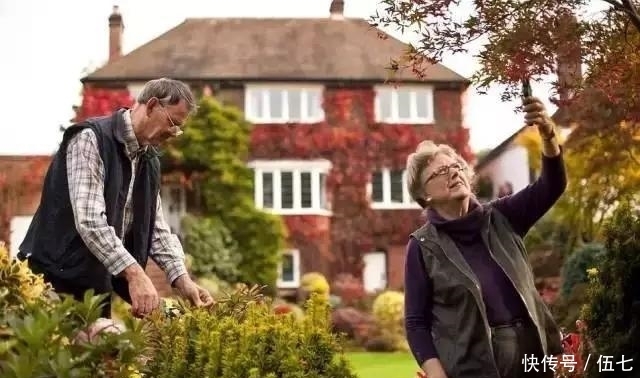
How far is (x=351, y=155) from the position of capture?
1280 inches

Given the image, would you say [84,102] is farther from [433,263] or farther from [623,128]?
[433,263]

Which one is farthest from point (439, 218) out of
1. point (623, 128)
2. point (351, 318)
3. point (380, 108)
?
point (380, 108)

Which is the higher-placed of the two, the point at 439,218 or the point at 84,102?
the point at 84,102

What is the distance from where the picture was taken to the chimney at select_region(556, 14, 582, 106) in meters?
6.81

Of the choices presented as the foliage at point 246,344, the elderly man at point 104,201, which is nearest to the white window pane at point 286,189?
the foliage at point 246,344

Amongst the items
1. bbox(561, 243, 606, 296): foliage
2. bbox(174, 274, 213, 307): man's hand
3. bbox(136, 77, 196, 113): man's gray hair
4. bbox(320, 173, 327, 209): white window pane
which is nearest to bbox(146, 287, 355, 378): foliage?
bbox(174, 274, 213, 307): man's hand

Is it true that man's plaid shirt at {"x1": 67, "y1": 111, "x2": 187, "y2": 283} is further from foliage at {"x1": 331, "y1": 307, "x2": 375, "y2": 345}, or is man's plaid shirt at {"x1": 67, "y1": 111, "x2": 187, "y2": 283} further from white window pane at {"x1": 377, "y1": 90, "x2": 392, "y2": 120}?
white window pane at {"x1": 377, "y1": 90, "x2": 392, "y2": 120}

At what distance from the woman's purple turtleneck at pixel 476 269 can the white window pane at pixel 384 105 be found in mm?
28352

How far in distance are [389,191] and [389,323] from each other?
30.9 ft

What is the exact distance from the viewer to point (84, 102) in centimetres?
3030

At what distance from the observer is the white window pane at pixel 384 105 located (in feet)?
108

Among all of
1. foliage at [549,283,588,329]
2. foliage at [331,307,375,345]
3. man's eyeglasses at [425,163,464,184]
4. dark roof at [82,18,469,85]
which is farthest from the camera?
dark roof at [82,18,469,85]

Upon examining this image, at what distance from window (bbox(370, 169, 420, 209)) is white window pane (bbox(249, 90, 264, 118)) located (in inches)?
159

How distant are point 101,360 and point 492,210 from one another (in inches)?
72.9
